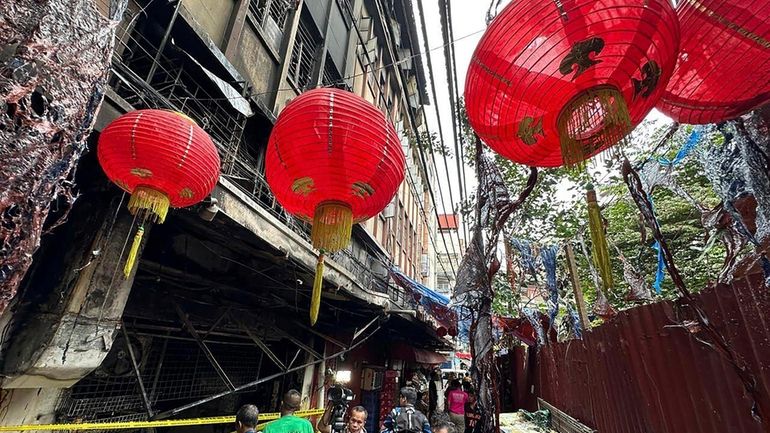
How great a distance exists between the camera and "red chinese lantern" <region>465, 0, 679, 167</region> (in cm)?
176

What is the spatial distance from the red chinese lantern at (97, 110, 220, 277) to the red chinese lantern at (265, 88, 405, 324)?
717 mm

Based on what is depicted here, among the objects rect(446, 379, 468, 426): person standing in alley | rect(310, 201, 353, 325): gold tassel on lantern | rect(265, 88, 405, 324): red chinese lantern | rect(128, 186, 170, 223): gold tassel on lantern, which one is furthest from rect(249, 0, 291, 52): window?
rect(446, 379, 468, 426): person standing in alley

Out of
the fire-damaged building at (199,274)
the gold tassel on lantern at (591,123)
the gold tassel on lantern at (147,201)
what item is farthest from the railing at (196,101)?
the gold tassel on lantern at (591,123)

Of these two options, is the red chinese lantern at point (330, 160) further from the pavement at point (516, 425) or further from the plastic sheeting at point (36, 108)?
the pavement at point (516, 425)

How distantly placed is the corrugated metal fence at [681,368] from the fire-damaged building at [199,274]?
4201 mm

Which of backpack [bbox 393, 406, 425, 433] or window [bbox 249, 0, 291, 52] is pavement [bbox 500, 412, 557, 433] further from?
window [bbox 249, 0, 291, 52]

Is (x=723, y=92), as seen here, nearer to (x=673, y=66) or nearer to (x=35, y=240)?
(x=673, y=66)

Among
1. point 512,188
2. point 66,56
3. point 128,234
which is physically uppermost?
point 512,188

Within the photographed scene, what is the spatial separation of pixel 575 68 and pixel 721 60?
873 millimetres

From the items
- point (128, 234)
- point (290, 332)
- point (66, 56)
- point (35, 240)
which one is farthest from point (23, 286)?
point (290, 332)

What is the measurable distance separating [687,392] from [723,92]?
207 centimetres

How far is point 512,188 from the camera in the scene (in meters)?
11.9

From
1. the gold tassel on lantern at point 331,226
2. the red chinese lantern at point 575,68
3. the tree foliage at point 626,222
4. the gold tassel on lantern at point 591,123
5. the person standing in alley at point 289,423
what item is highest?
the tree foliage at point 626,222

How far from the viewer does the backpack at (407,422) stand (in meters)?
5.88
